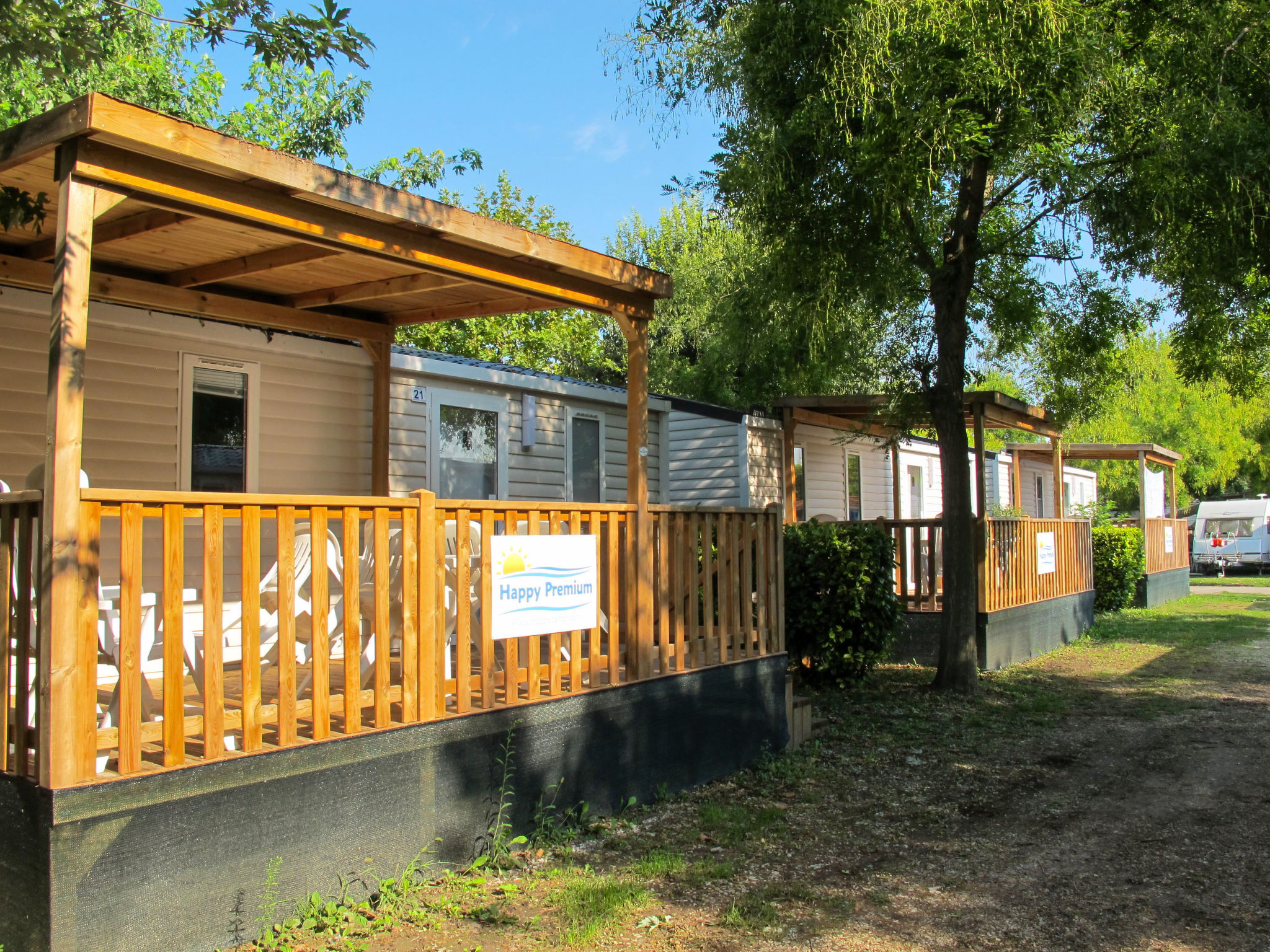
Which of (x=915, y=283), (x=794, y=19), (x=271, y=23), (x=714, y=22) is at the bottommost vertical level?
(x=915, y=283)

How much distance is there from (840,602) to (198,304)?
19.1 ft

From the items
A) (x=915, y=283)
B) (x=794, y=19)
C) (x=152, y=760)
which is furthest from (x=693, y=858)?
(x=915, y=283)

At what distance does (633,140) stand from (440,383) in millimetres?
2945

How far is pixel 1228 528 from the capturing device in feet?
109

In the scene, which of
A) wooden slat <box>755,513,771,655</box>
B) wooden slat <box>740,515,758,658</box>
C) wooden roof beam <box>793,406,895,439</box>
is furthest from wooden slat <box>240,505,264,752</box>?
wooden roof beam <box>793,406,895,439</box>

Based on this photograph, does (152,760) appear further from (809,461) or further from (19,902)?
(809,461)

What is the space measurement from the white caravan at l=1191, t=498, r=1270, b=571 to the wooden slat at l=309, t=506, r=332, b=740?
34645mm

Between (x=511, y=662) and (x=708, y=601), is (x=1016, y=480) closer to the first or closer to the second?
(x=708, y=601)

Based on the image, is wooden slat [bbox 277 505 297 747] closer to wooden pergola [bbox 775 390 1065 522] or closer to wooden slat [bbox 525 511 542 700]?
wooden slat [bbox 525 511 542 700]

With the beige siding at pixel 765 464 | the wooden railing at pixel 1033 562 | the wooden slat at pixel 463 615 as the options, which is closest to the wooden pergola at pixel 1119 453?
the wooden railing at pixel 1033 562

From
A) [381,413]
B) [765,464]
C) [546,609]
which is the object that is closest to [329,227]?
[546,609]

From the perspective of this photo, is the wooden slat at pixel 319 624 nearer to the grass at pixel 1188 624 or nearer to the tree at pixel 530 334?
the grass at pixel 1188 624

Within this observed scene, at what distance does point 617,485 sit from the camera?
1152 centimetres

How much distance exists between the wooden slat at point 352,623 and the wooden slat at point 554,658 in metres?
1.24
